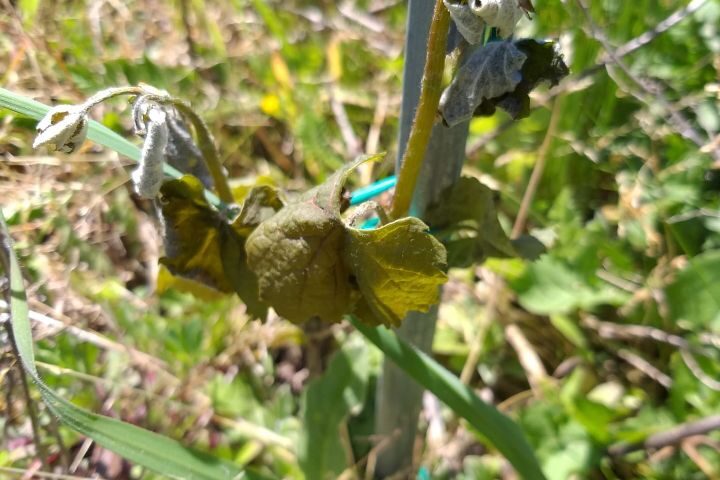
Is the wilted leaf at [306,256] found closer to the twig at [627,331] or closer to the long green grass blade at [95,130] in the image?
the long green grass blade at [95,130]

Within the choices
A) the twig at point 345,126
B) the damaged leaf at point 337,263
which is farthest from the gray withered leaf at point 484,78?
the twig at point 345,126

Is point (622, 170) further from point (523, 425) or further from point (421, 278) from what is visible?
point (421, 278)

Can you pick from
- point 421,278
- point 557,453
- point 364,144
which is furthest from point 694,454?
point 364,144

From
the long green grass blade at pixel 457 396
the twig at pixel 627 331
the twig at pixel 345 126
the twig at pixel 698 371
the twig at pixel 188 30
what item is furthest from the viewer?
the twig at pixel 188 30

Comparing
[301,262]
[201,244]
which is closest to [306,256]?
[301,262]

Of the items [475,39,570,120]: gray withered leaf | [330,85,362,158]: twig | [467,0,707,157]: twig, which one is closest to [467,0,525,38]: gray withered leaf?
[475,39,570,120]: gray withered leaf

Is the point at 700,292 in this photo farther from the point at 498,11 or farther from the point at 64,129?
the point at 64,129

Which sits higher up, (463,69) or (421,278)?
(463,69)
